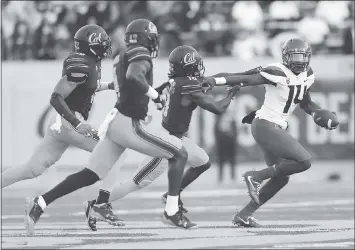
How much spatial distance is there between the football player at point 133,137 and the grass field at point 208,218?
381 mm

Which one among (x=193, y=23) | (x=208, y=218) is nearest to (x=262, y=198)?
(x=208, y=218)

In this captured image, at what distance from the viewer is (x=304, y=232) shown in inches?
448

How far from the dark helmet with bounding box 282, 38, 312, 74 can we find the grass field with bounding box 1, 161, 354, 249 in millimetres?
1716

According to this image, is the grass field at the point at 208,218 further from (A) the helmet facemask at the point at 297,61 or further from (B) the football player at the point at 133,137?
(A) the helmet facemask at the point at 297,61

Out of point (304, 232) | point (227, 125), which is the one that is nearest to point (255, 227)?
point (304, 232)

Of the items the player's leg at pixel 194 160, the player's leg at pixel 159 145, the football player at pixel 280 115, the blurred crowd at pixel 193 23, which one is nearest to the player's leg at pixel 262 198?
the football player at pixel 280 115

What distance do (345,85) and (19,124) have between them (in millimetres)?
6279

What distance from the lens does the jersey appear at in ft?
35.4

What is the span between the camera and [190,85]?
10.8 m

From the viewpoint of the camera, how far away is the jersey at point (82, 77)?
1080cm

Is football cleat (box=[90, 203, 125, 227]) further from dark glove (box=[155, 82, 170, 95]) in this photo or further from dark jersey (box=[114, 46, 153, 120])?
dark glove (box=[155, 82, 170, 95])

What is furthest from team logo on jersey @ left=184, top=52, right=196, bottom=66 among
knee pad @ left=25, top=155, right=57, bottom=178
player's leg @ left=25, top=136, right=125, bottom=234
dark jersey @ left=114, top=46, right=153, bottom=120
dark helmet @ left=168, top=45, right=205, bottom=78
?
knee pad @ left=25, top=155, right=57, bottom=178

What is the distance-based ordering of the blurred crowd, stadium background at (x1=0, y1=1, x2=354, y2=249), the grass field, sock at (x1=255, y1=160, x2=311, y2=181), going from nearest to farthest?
the grass field → sock at (x1=255, y1=160, x2=311, y2=181) → stadium background at (x1=0, y1=1, x2=354, y2=249) → the blurred crowd

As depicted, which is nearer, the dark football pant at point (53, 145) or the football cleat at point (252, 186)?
the dark football pant at point (53, 145)
